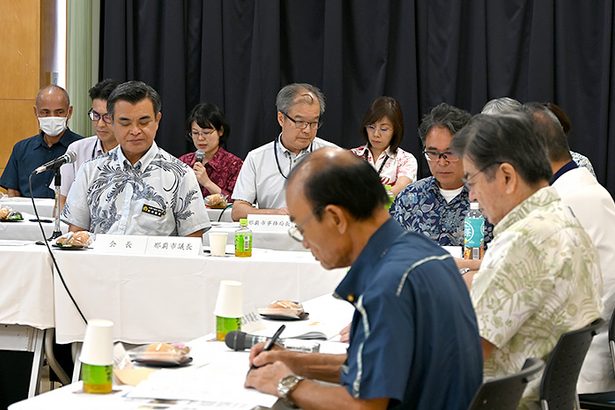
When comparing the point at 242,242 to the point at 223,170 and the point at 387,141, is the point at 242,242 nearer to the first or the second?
the point at 387,141

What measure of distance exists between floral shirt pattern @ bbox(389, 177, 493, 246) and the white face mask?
9.84ft

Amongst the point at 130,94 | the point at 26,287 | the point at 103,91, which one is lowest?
the point at 26,287

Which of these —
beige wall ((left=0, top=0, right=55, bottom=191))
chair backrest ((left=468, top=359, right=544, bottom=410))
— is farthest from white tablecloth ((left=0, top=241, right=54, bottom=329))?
beige wall ((left=0, top=0, right=55, bottom=191))

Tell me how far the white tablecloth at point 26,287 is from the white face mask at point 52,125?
8.84 ft

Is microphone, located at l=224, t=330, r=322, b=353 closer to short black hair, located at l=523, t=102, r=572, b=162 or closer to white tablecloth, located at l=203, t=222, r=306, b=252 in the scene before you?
short black hair, located at l=523, t=102, r=572, b=162

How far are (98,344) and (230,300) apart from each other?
1.95ft

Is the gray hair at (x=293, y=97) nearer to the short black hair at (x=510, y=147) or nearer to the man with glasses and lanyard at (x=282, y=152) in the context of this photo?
the man with glasses and lanyard at (x=282, y=152)

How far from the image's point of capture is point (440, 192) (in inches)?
170

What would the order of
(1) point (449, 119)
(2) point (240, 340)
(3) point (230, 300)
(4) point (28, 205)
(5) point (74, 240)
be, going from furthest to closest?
1. (4) point (28, 205)
2. (1) point (449, 119)
3. (5) point (74, 240)
4. (3) point (230, 300)
5. (2) point (240, 340)

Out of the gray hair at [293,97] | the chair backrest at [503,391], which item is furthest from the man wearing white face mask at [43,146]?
the chair backrest at [503,391]

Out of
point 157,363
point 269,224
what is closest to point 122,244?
point 269,224

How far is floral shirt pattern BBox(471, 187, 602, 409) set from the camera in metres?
2.19

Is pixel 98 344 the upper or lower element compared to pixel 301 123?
lower

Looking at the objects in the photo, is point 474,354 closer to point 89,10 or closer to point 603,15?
point 603,15
